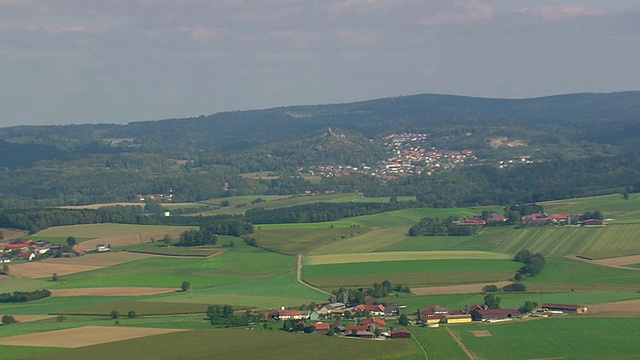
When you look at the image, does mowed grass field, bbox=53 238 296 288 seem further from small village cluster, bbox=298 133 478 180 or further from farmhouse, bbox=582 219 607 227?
small village cluster, bbox=298 133 478 180

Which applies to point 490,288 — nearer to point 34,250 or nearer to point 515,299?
point 515,299

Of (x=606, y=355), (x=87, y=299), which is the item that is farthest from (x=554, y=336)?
(x=87, y=299)

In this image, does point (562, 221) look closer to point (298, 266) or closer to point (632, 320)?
point (298, 266)

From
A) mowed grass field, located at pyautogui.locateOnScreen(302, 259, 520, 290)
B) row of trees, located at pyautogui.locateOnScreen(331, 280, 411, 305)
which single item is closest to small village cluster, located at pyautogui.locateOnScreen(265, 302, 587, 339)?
row of trees, located at pyautogui.locateOnScreen(331, 280, 411, 305)

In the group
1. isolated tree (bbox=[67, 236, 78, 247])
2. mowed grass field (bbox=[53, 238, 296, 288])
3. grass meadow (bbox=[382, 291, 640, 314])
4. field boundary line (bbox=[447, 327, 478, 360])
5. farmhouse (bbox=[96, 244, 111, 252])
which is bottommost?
field boundary line (bbox=[447, 327, 478, 360])

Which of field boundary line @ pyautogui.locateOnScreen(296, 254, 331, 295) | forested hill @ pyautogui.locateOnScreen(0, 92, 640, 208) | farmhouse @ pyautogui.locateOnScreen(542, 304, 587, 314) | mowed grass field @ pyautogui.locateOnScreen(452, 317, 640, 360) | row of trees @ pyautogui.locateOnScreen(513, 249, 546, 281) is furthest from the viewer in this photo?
forested hill @ pyautogui.locateOnScreen(0, 92, 640, 208)

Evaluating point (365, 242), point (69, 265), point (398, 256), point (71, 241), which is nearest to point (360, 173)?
point (365, 242)
